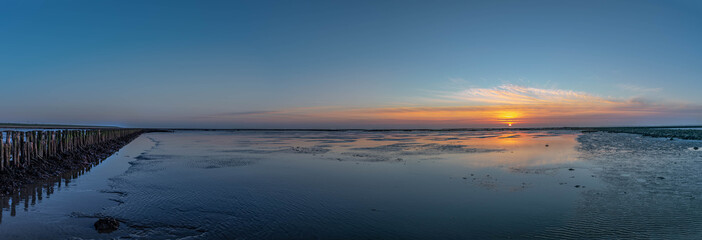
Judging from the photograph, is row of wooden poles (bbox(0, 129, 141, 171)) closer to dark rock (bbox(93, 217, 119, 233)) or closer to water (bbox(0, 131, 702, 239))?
water (bbox(0, 131, 702, 239))

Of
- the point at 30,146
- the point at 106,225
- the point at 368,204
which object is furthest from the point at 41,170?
the point at 368,204

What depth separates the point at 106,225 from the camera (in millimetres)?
7145

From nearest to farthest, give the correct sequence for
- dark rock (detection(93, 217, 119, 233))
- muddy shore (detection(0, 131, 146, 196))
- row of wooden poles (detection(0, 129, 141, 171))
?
dark rock (detection(93, 217, 119, 233))
muddy shore (detection(0, 131, 146, 196))
row of wooden poles (detection(0, 129, 141, 171))

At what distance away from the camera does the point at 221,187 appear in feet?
39.0

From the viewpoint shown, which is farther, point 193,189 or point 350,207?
point 193,189

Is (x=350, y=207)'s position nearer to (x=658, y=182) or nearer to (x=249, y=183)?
(x=249, y=183)

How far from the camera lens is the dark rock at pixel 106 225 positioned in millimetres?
7023

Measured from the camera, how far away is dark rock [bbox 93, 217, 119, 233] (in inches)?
277

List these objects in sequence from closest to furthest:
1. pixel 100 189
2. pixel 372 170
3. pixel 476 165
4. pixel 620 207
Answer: pixel 620 207, pixel 100 189, pixel 372 170, pixel 476 165

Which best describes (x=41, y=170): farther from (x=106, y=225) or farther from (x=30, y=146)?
(x=106, y=225)

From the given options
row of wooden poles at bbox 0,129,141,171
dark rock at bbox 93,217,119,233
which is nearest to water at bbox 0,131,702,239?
dark rock at bbox 93,217,119,233

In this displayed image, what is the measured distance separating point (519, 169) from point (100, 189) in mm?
15737

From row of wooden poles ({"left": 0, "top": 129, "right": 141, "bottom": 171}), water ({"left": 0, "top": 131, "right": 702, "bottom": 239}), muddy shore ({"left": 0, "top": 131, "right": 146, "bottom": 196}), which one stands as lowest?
water ({"left": 0, "top": 131, "right": 702, "bottom": 239})

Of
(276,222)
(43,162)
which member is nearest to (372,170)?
(276,222)
